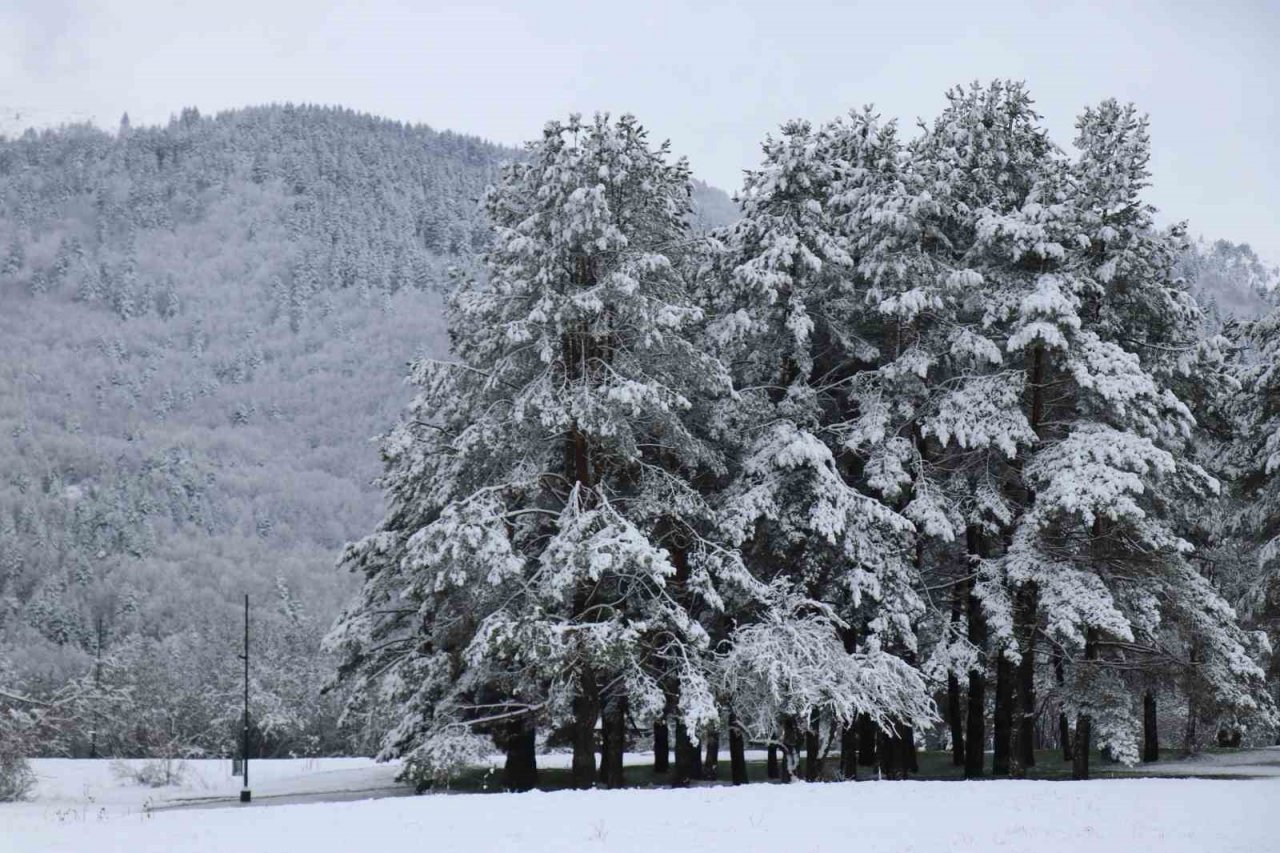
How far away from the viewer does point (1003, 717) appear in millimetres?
25500

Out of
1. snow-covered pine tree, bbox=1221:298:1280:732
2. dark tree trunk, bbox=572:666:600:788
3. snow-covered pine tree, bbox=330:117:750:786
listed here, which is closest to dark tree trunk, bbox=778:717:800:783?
snow-covered pine tree, bbox=330:117:750:786

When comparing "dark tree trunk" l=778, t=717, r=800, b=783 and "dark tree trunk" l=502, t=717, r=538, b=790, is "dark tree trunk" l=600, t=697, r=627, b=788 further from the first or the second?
"dark tree trunk" l=778, t=717, r=800, b=783

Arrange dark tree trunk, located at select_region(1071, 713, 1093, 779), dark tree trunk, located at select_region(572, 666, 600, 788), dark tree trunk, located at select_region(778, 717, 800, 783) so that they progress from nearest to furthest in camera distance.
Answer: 1. dark tree trunk, located at select_region(572, 666, 600, 788)
2. dark tree trunk, located at select_region(778, 717, 800, 783)
3. dark tree trunk, located at select_region(1071, 713, 1093, 779)

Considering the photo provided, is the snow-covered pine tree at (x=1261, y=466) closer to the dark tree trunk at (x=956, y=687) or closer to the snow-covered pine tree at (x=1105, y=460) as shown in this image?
the snow-covered pine tree at (x=1105, y=460)

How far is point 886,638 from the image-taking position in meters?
23.6

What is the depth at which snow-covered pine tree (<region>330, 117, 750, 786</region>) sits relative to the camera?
2131 cm

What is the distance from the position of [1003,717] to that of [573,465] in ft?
36.0

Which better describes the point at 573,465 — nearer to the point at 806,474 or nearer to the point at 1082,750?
the point at 806,474

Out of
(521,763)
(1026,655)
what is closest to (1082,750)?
(1026,655)

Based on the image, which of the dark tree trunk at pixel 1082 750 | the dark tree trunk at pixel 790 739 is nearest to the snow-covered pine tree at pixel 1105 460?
the dark tree trunk at pixel 1082 750

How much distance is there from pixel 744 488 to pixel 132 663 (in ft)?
207

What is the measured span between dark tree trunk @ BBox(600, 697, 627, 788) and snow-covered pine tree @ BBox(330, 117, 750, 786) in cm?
7

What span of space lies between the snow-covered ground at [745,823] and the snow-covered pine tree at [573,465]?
Result: 381cm

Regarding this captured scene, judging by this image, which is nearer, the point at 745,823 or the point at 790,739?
the point at 745,823
